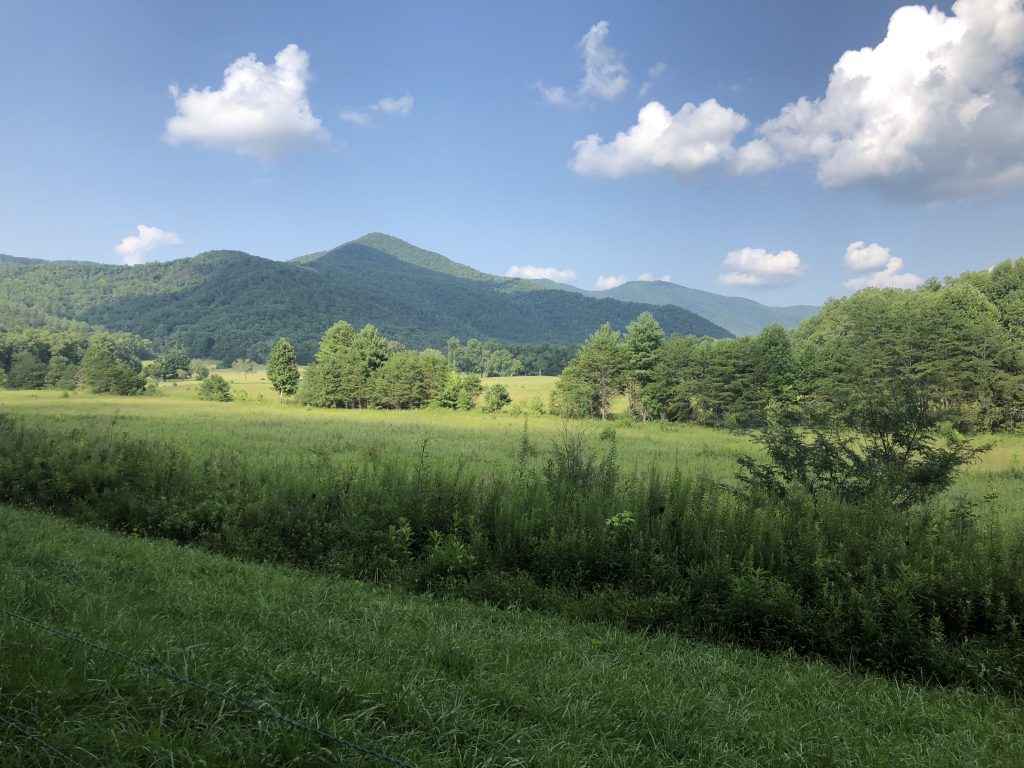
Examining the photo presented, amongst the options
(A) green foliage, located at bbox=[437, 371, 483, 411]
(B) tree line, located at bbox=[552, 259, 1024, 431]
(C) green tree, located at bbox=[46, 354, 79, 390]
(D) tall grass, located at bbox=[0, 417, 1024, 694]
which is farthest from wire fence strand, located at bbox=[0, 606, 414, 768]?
(C) green tree, located at bbox=[46, 354, 79, 390]

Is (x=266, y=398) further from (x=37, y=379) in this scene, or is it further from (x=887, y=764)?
(x=887, y=764)

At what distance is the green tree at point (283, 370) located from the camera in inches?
3164

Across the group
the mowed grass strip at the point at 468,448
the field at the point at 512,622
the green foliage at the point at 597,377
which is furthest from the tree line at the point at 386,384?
the field at the point at 512,622

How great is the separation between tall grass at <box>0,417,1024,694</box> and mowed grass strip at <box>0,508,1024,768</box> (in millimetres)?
698

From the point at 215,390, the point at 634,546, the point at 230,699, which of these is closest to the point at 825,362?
the point at 634,546

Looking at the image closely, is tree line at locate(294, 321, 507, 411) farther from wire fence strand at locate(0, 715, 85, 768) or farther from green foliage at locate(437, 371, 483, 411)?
wire fence strand at locate(0, 715, 85, 768)

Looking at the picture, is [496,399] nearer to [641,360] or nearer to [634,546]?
[641,360]

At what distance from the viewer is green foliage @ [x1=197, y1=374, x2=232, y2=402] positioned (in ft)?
253

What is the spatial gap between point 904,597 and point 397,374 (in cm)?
7108

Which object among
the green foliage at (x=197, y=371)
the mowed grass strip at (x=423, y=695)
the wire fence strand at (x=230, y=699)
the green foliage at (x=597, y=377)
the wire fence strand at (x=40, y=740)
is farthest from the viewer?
the green foliage at (x=197, y=371)

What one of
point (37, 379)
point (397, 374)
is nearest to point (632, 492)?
point (397, 374)

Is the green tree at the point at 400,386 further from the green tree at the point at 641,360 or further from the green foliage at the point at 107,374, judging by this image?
the green foliage at the point at 107,374

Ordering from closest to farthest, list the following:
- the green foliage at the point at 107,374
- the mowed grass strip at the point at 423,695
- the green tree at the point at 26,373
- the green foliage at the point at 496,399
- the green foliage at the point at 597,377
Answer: the mowed grass strip at the point at 423,695, the green foliage at the point at 597,377, the green foliage at the point at 496,399, the green foliage at the point at 107,374, the green tree at the point at 26,373

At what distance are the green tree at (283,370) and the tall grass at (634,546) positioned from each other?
2799 inches
